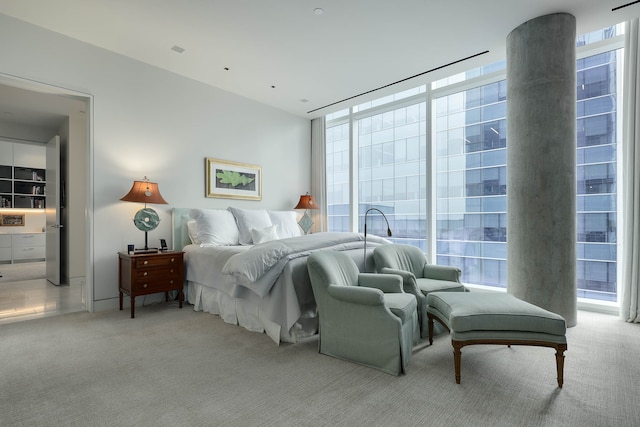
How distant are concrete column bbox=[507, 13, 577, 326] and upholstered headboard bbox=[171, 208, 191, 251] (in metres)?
3.99

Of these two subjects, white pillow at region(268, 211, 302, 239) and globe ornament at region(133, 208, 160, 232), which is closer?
globe ornament at region(133, 208, 160, 232)

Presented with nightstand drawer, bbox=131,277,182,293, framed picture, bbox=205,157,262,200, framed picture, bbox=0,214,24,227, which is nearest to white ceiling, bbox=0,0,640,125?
framed picture, bbox=205,157,262,200

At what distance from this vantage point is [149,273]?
12.2 ft

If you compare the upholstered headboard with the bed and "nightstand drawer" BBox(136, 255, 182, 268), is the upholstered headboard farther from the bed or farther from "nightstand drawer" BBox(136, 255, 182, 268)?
"nightstand drawer" BBox(136, 255, 182, 268)

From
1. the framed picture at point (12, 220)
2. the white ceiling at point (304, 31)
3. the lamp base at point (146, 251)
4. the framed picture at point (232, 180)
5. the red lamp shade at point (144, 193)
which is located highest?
the white ceiling at point (304, 31)

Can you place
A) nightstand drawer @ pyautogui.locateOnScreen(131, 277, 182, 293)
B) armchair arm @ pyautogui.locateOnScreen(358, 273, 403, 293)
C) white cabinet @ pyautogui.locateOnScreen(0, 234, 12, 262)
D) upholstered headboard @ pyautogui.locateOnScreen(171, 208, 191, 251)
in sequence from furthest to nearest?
white cabinet @ pyautogui.locateOnScreen(0, 234, 12, 262) → upholstered headboard @ pyautogui.locateOnScreen(171, 208, 191, 251) → nightstand drawer @ pyautogui.locateOnScreen(131, 277, 182, 293) → armchair arm @ pyautogui.locateOnScreen(358, 273, 403, 293)

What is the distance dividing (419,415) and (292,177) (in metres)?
A: 4.78

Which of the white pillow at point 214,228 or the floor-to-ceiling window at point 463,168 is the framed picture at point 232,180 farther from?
the floor-to-ceiling window at point 463,168

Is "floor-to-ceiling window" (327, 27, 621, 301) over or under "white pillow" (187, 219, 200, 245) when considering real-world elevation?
over

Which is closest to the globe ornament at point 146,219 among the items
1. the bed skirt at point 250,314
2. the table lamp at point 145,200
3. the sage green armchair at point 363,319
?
the table lamp at point 145,200

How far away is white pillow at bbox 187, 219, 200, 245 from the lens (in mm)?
4301

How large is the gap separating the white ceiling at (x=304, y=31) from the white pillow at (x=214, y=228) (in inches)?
74.1

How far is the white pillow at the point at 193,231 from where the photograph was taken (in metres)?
4.30

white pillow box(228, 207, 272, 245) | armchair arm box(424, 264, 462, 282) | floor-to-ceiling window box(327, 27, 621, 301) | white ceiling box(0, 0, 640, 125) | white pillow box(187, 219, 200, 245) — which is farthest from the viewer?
white pillow box(228, 207, 272, 245)
